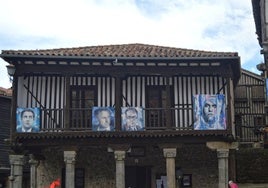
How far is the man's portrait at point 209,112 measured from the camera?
20.0 metres

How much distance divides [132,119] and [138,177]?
13.7 feet

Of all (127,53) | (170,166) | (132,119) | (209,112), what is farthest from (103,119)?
(209,112)

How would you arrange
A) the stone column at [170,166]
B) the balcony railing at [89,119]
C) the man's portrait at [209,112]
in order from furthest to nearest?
1. the balcony railing at [89,119]
2. the man's portrait at [209,112]
3. the stone column at [170,166]

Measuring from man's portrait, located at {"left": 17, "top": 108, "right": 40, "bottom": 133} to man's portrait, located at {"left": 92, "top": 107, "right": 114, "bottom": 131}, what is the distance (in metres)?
2.21

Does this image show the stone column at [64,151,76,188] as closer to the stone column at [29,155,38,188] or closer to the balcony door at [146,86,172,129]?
the stone column at [29,155,38,188]

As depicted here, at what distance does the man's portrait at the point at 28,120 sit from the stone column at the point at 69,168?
61.6 inches

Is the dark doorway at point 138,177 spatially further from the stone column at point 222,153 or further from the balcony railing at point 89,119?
the stone column at point 222,153

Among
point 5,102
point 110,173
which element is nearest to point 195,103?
point 110,173

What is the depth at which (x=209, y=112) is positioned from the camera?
20.1 metres

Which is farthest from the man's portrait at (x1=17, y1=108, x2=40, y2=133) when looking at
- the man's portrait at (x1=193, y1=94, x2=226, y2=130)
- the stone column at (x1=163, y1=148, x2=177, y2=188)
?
the man's portrait at (x1=193, y1=94, x2=226, y2=130)

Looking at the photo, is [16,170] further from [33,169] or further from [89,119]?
[89,119]

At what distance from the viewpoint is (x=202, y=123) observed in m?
20.0

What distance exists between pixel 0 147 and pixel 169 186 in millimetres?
12033

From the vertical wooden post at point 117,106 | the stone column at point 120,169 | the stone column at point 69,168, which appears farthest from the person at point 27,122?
the stone column at point 120,169
